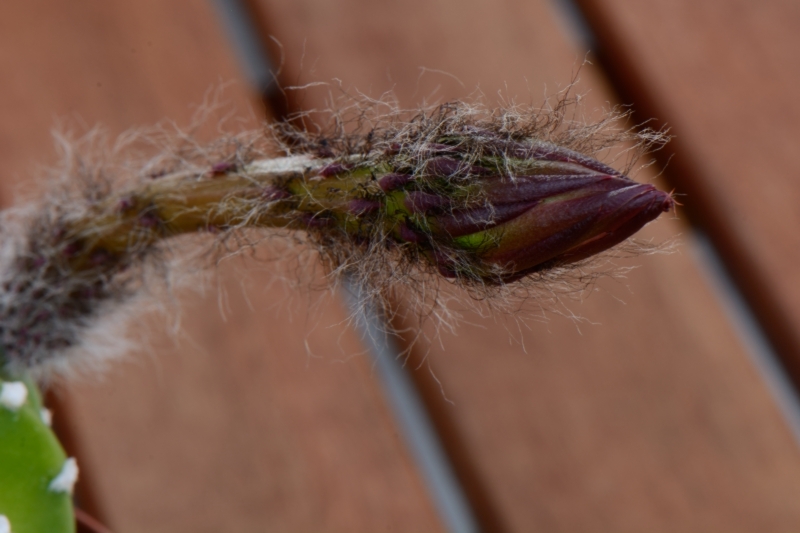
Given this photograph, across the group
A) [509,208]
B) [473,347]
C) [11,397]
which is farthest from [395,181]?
[473,347]

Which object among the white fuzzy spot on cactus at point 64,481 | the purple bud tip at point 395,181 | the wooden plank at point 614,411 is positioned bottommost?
the wooden plank at point 614,411

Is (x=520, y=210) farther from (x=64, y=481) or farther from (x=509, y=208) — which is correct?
(x=64, y=481)

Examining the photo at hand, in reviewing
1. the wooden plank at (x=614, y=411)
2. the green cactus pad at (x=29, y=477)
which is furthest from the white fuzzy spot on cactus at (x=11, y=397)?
the wooden plank at (x=614, y=411)

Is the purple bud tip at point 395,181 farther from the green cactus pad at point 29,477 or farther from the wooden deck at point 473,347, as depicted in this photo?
the wooden deck at point 473,347

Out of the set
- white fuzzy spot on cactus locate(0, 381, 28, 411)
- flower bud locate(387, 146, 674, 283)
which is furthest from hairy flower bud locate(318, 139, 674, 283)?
white fuzzy spot on cactus locate(0, 381, 28, 411)

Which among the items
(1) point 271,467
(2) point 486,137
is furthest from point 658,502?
(2) point 486,137

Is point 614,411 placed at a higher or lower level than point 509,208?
lower
